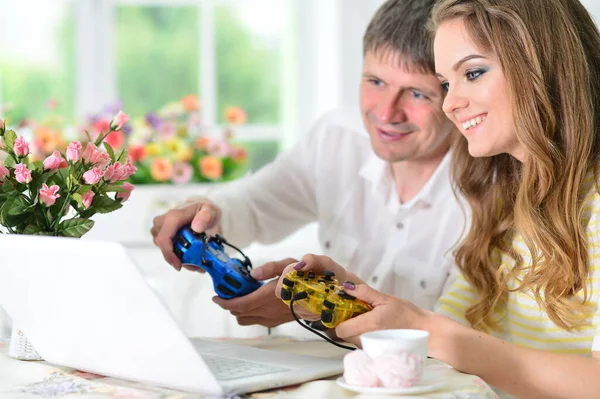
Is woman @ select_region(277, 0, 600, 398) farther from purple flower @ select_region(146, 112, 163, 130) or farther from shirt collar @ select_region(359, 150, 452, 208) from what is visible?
purple flower @ select_region(146, 112, 163, 130)

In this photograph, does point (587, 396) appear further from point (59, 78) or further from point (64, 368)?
point (59, 78)

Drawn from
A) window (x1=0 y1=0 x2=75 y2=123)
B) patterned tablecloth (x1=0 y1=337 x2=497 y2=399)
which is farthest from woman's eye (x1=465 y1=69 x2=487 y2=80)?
window (x1=0 y1=0 x2=75 y2=123)

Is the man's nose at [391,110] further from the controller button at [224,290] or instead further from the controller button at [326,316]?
the controller button at [326,316]

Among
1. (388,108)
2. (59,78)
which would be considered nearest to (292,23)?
(59,78)

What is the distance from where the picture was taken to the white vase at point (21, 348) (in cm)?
125

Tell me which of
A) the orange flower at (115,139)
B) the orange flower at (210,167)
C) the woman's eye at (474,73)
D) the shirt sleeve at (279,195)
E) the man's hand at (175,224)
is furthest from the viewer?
the orange flower at (210,167)

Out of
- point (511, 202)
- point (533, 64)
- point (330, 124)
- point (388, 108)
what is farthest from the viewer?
point (330, 124)

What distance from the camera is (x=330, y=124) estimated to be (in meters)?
2.16

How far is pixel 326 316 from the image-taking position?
1.15 m

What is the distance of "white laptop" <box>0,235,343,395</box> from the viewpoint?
0.95 metres

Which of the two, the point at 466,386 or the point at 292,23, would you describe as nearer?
the point at 466,386

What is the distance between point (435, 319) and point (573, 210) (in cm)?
35

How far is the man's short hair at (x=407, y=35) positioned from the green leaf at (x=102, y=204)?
740 millimetres

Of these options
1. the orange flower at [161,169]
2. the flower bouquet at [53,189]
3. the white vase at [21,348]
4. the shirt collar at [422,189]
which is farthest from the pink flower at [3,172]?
the orange flower at [161,169]
